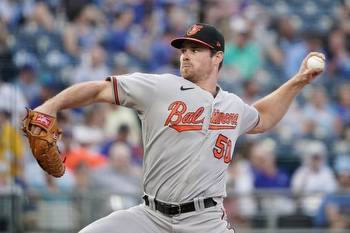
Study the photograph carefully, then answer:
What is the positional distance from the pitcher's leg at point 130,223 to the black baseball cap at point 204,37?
107 cm

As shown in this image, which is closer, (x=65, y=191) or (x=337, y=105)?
(x=65, y=191)

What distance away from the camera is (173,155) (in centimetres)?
592

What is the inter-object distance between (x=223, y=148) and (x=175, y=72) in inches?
262

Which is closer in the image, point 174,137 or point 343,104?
point 174,137

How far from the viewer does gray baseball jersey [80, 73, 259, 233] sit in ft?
19.3

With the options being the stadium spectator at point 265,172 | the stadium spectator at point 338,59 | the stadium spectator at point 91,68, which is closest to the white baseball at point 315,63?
the stadium spectator at point 265,172

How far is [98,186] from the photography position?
34.9 ft

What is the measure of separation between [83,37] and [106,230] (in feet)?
26.1

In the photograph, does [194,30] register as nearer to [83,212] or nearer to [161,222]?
[161,222]

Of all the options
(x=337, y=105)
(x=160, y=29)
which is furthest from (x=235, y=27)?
(x=337, y=105)

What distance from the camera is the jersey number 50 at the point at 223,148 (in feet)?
19.8

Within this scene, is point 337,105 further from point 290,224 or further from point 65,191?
point 65,191

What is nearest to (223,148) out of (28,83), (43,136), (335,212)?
(43,136)

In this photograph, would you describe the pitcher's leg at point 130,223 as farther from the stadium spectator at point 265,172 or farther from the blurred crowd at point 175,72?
the stadium spectator at point 265,172
